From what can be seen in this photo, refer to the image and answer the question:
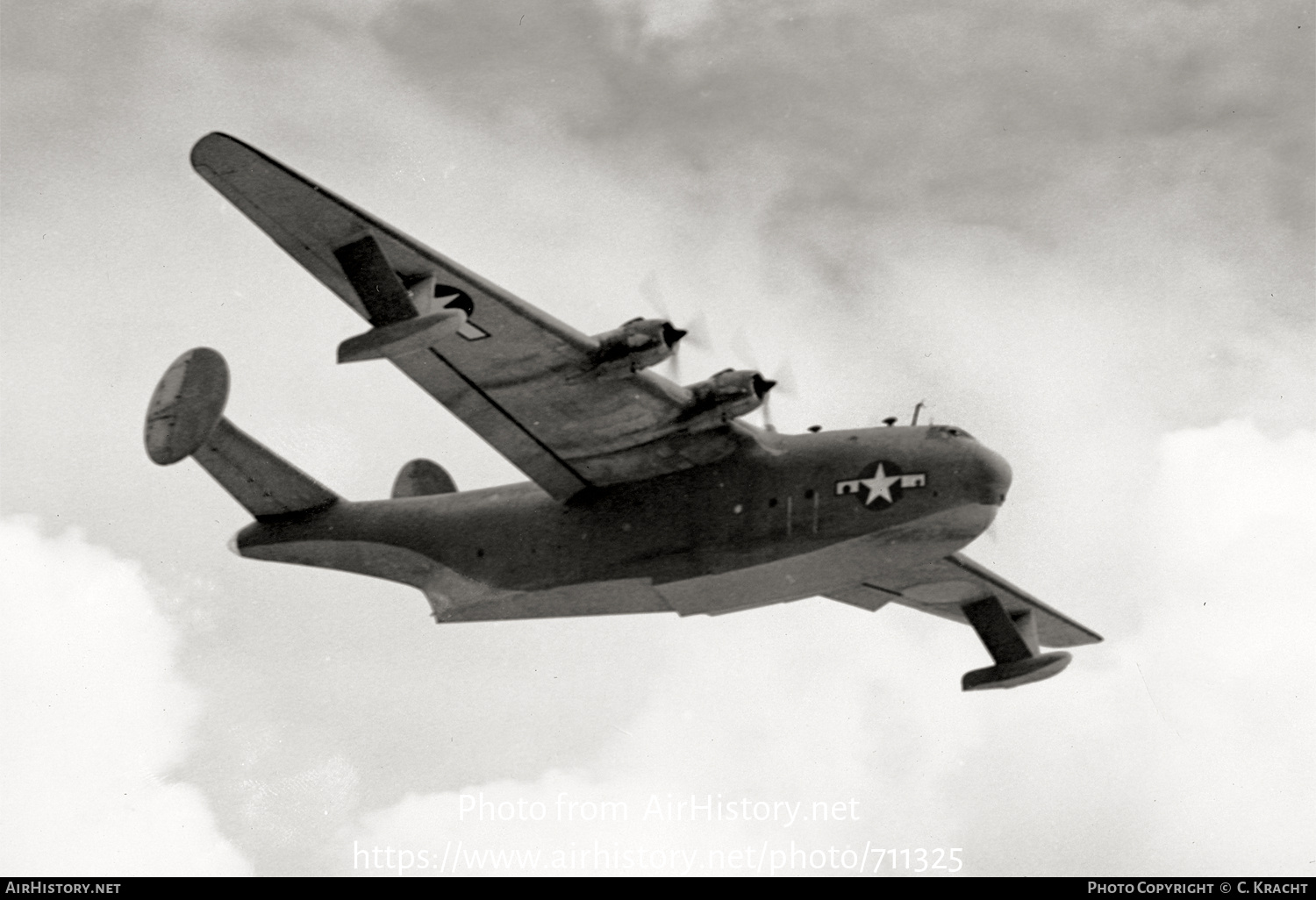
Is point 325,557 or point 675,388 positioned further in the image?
point 325,557

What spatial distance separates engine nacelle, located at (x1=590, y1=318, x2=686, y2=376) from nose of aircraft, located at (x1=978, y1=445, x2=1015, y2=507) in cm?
589

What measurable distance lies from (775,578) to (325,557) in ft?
32.8

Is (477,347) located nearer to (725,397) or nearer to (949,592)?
(725,397)

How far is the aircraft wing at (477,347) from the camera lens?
27.2m

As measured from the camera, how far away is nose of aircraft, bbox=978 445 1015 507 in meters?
29.5

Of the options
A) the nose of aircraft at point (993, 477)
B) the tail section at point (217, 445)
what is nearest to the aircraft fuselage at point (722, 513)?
the nose of aircraft at point (993, 477)

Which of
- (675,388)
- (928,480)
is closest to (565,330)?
(675,388)

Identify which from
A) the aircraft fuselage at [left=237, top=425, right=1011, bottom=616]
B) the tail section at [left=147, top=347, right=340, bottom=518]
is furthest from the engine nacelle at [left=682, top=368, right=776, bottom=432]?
the tail section at [left=147, top=347, right=340, bottom=518]

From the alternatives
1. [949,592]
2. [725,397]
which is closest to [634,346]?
[725,397]

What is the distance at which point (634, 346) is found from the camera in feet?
94.4

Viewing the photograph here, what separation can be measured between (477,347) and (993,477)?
9502mm

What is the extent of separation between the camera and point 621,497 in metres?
31.7

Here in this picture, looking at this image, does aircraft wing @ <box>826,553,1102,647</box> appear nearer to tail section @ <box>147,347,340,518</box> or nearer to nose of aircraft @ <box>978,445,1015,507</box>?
nose of aircraft @ <box>978,445,1015,507</box>

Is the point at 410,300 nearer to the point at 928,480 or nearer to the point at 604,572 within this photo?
the point at 604,572
